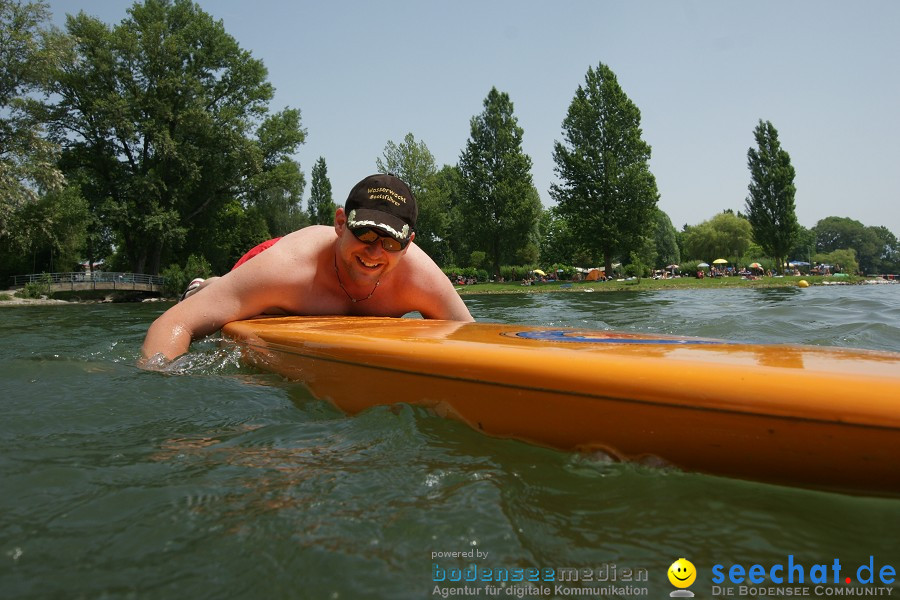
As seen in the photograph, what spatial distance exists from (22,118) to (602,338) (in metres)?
27.2

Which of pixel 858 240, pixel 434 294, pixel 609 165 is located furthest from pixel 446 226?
pixel 858 240

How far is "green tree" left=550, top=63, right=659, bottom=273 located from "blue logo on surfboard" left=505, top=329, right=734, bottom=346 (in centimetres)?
3367

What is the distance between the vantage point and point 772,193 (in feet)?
133

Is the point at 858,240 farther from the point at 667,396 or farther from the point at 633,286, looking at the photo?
the point at 667,396

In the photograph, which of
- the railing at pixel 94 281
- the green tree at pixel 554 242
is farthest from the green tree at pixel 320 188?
the railing at pixel 94 281

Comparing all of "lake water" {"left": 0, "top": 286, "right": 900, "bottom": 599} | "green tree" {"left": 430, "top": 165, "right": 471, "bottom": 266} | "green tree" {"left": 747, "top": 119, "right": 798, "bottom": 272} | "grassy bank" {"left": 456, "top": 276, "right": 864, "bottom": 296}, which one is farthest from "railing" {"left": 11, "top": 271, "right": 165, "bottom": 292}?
"green tree" {"left": 747, "top": 119, "right": 798, "bottom": 272}

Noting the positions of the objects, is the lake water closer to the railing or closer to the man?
the man

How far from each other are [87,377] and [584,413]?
260cm

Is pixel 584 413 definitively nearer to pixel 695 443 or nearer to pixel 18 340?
pixel 695 443

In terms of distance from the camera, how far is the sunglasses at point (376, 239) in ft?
10.2

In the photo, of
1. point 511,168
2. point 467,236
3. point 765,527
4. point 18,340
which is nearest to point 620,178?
point 511,168

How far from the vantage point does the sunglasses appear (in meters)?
3.10

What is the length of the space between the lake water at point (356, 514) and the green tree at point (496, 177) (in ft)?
123

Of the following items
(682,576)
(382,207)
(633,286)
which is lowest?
(682,576)
